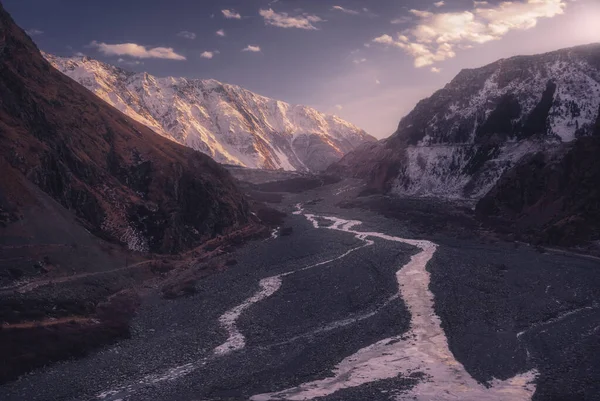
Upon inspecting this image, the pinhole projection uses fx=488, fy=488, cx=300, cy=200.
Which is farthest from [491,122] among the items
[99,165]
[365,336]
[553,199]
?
[365,336]

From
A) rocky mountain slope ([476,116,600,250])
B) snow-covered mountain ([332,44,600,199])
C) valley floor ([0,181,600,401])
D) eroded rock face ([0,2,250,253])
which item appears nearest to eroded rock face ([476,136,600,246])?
rocky mountain slope ([476,116,600,250])

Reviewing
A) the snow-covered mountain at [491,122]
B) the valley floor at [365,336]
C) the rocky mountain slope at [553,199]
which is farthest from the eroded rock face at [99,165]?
the snow-covered mountain at [491,122]

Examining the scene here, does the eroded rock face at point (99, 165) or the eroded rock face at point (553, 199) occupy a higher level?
the eroded rock face at point (99, 165)

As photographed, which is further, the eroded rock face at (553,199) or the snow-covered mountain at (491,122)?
the snow-covered mountain at (491,122)

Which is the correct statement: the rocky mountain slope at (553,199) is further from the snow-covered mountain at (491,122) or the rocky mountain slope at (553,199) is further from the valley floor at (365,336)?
the snow-covered mountain at (491,122)

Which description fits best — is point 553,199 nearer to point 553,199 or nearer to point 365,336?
point 553,199

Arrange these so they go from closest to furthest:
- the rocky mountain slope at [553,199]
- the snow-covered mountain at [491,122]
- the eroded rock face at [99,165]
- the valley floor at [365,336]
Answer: the valley floor at [365,336], the eroded rock face at [99,165], the rocky mountain slope at [553,199], the snow-covered mountain at [491,122]
